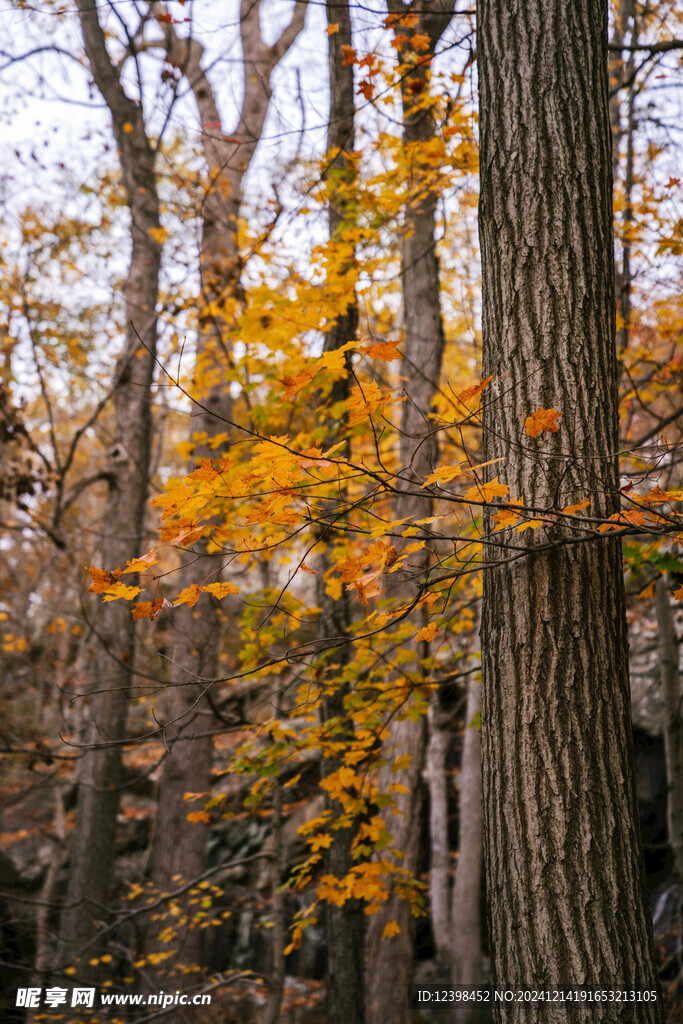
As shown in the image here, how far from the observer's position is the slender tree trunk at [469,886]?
23.4 ft

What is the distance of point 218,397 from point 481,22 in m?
4.45

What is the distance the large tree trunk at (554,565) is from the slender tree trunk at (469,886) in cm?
521

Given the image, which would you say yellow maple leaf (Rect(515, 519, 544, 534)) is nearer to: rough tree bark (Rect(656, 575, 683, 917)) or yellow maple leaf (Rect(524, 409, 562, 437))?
yellow maple leaf (Rect(524, 409, 562, 437))

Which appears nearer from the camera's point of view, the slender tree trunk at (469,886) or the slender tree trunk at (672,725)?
the slender tree trunk at (672,725)

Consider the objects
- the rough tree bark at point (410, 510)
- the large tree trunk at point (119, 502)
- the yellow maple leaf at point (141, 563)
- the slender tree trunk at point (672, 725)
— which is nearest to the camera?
the yellow maple leaf at point (141, 563)

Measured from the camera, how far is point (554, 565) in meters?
1.88

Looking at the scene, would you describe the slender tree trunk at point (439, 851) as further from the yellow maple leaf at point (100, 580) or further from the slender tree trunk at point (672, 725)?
the yellow maple leaf at point (100, 580)

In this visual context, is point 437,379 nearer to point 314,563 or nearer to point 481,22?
point 314,563

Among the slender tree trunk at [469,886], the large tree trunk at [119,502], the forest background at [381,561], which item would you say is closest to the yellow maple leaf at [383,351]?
the forest background at [381,561]

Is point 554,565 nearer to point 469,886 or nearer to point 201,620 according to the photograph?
point 201,620

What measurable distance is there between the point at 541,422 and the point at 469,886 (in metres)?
7.40

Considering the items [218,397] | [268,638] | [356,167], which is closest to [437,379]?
[356,167]

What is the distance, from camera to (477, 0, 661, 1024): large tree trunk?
1.70m

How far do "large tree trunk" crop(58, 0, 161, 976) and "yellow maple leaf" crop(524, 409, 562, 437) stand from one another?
436 cm
